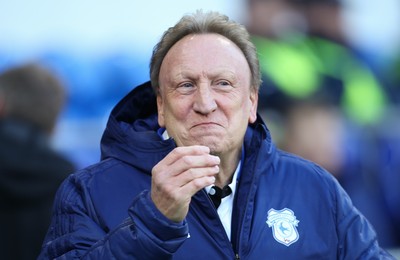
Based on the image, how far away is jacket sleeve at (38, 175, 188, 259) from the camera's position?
2.81 metres

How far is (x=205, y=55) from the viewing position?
10.4 feet

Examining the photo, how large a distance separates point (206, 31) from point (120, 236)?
0.77 metres

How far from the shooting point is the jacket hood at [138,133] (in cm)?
322

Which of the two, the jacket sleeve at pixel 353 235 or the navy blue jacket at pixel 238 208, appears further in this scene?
the jacket sleeve at pixel 353 235

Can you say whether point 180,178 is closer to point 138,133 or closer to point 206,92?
point 206,92

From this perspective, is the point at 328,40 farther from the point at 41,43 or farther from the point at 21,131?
the point at 21,131

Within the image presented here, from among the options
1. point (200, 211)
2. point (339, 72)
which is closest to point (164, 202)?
point (200, 211)

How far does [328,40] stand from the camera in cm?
656

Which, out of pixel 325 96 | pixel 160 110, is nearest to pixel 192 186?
pixel 160 110

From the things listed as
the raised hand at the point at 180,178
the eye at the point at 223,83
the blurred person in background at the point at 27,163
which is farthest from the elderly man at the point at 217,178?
the blurred person in background at the point at 27,163

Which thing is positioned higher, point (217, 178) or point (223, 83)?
point (223, 83)

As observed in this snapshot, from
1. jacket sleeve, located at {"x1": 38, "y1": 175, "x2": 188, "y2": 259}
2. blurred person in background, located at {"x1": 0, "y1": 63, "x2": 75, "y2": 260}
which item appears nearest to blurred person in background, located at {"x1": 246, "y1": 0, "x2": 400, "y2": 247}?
blurred person in background, located at {"x1": 0, "y1": 63, "x2": 75, "y2": 260}

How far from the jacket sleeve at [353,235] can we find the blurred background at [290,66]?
95.9 inches

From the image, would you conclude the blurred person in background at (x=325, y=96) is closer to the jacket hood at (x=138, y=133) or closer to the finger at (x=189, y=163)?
the jacket hood at (x=138, y=133)
